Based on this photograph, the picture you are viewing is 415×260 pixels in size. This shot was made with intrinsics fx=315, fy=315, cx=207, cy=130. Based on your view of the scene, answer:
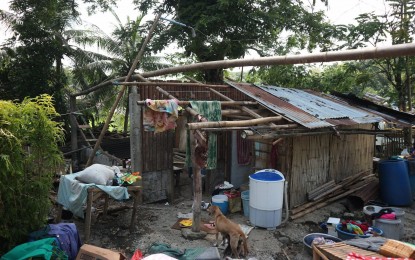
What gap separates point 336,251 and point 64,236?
14.2 feet

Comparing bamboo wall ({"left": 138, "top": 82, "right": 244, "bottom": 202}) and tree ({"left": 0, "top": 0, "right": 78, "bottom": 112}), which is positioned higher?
tree ({"left": 0, "top": 0, "right": 78, "bottom": 112})

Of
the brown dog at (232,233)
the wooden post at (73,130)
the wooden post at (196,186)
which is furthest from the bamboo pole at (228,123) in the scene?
the wooden post at (73,130)

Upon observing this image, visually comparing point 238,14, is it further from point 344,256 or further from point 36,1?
point 344,256

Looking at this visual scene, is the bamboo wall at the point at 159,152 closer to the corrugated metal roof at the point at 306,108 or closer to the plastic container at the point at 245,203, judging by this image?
the corrugated metal roof at the point at 306,108

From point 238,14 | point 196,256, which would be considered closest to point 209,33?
point 238,14

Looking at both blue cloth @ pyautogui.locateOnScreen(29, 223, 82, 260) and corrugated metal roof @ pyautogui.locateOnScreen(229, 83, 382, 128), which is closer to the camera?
blue cloth @ pyautogui.locateOnScreen(29, 223, 82, 260)

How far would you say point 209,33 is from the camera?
49.2 ft

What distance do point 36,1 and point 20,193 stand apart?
39.6 feet

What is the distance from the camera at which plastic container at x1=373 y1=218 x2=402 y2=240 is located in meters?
7.05

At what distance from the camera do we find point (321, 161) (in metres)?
9.55

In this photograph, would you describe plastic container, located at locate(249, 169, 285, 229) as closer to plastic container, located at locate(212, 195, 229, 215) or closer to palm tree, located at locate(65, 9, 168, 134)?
plastic container, located at locate(212, 195, 229, 215)

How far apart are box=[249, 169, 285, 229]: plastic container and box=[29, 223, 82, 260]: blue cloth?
4.03 meters

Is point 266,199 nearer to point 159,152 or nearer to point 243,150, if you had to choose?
point 243,150

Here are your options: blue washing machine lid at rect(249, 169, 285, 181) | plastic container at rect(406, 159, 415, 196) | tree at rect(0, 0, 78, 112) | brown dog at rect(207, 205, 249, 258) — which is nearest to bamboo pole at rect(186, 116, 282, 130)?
blue washing machine lid at rect(249, 169, 285, 181)
